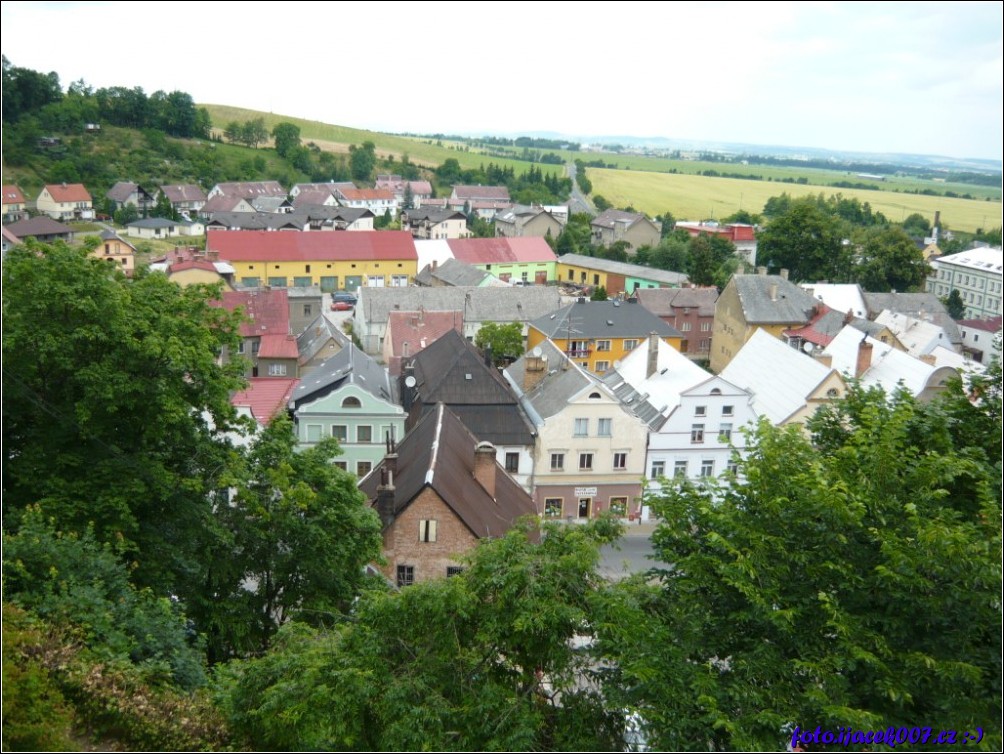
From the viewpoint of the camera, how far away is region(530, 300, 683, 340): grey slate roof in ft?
140

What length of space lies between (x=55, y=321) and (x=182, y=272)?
119ft

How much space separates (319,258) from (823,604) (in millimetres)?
61049

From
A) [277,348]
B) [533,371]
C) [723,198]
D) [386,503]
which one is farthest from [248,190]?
[386,503]

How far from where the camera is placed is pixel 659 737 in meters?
8.30

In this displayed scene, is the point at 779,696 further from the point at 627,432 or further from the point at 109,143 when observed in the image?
the point at 109,143

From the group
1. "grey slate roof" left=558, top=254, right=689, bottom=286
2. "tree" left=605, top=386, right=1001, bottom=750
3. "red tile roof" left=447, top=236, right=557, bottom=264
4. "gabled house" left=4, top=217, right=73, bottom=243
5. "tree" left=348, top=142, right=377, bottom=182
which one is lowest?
"grey slate roof" left=558, top=254, right=689, bottom=286

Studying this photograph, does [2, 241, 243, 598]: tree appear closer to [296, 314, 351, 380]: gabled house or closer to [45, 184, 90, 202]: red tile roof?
[296, 314, 351, 380]: gabled house

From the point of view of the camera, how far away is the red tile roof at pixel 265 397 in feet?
83.9

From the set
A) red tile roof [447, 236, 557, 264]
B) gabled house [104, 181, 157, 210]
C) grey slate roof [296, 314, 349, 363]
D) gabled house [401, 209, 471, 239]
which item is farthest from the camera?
gabled house [401, 209, 471, 239]

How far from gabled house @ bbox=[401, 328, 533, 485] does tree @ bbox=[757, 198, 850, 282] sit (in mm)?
55530

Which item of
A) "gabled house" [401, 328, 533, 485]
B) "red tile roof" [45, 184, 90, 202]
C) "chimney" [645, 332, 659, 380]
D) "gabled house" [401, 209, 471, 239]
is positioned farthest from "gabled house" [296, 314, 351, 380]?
"gabled house" [401, 209, 471, 239]

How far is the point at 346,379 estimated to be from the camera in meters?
28.2

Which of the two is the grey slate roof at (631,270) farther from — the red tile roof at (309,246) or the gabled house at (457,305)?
the gabled house at (457,305)

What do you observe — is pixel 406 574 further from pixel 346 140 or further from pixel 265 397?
pixel 346 140
